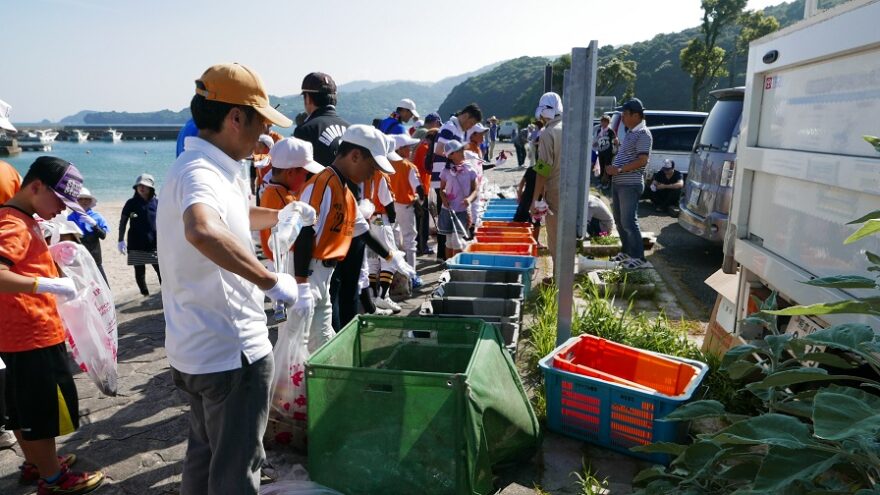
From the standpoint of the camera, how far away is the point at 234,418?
6.89 feet

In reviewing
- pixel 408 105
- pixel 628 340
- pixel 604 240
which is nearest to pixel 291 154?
pixel 628 340

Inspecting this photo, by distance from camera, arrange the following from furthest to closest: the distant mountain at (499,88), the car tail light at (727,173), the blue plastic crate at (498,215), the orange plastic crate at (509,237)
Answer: the distant mountain at (499,88) < the blue plastic crate at (498,215) < the car tail light at (727,173) < the orange plastic crate at (509,237)

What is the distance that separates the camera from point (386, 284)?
18.7 feet

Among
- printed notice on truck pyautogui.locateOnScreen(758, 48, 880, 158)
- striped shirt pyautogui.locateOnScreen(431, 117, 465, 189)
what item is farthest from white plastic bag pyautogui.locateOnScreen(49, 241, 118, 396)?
striped shirt pyautogui.locateOnScreen(431, 117, 465, 189)

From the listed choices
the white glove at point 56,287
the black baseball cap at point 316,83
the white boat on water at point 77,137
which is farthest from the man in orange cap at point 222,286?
the white boat on water at point 77,137

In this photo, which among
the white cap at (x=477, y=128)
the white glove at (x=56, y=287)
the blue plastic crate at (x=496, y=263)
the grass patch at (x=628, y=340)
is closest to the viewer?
the white glove at (x=56, y=287)

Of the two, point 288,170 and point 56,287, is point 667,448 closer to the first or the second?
point 288,170

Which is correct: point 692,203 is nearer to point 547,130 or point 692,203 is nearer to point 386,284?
point 547,130

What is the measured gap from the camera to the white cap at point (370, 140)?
11.1ft

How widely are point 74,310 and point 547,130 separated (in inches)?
185

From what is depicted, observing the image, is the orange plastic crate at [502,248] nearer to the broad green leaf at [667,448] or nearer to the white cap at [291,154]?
the white cap at [291,154]

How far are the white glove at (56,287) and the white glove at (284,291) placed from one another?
4.04 ft

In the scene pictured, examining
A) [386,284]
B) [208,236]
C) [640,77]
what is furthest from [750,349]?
[640,77]

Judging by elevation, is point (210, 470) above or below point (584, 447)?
above
